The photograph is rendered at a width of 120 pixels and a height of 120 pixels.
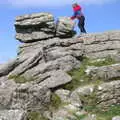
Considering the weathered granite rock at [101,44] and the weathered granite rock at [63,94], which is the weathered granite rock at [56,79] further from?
the weathered granite rock at [101,44]

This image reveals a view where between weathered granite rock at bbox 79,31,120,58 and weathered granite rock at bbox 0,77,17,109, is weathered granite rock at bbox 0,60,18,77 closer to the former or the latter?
weathered granite rock at bbox 0,77,17,109

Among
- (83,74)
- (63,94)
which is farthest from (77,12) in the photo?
(63,94)

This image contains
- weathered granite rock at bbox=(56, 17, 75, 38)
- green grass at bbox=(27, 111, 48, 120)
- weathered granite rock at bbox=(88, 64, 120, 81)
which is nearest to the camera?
green grass at bbox=(27, 111, 48, 120)

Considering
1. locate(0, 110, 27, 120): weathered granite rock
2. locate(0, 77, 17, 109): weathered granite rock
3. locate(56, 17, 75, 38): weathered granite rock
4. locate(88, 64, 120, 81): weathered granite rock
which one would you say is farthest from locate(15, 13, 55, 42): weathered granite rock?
locate(0, 110, 27, 120): weathered granite rock

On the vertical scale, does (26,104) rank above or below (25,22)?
below

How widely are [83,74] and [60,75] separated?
234cm

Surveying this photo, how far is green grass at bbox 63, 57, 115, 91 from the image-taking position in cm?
2709

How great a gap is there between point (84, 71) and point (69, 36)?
315 inches

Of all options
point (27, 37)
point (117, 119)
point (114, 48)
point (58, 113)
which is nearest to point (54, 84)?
point (58, 113)

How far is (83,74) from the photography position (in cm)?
2873

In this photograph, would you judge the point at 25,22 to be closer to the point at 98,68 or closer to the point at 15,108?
the point at 98,68

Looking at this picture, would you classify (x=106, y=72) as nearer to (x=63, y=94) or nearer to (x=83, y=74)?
(x=83, y=74)

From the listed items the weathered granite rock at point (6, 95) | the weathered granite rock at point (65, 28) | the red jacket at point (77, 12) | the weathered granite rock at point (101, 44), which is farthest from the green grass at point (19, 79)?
the red jacket at point (77, 12)

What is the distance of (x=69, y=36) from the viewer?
36500mm
